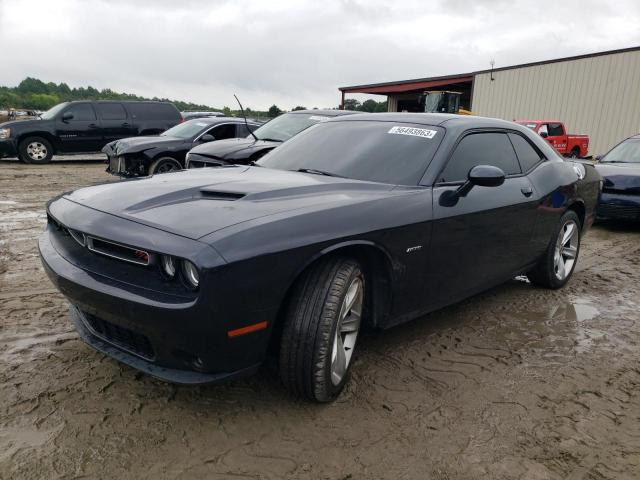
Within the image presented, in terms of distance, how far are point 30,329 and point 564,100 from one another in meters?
24.5

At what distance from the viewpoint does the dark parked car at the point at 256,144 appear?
6.64 m

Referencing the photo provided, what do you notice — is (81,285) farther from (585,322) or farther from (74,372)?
(585,322)

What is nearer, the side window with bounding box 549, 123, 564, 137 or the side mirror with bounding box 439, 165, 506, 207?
the side mirror with bounding box 439, 165, 506, 207

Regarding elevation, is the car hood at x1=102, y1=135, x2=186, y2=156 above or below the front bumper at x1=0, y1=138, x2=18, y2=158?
above

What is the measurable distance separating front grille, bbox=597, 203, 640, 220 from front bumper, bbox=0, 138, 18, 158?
12.9m

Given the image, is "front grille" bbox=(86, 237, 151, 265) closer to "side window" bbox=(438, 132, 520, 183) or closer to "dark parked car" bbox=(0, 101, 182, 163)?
"side window" bbox=(438, 132, 520, 183)

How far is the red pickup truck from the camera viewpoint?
17328mm

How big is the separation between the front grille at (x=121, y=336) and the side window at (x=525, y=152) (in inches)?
123

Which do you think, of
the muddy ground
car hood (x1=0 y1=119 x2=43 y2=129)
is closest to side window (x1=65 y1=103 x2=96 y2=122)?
car hood (x1=0 y1=119 x2=43 y2=129)

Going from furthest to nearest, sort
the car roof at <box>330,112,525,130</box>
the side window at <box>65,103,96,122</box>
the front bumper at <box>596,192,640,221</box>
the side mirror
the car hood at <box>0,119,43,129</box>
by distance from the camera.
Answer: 1. the side window at <box>65,103,96,122</box>
2. the car hood at <box>0,119,43,129</box>
3. the front bumper at <box>596,192,640,221</box>
4. the car roof at <box>330,112,525,130</box>
5. the side mirror

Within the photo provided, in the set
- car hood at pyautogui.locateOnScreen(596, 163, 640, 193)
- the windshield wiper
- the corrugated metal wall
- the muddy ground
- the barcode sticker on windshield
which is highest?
the corrugated metal wall

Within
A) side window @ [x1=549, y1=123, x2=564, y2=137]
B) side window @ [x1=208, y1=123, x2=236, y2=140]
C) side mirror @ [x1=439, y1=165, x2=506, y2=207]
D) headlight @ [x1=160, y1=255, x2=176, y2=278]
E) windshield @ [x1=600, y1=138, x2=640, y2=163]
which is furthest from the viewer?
side window @ [x1=549, y1=123, x2=564, y2=137]

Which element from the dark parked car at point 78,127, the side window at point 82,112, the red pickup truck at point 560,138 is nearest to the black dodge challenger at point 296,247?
the dark parked car at point 78,127

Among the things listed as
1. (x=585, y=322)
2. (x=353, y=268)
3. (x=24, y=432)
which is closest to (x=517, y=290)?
(x=585, y=322)
